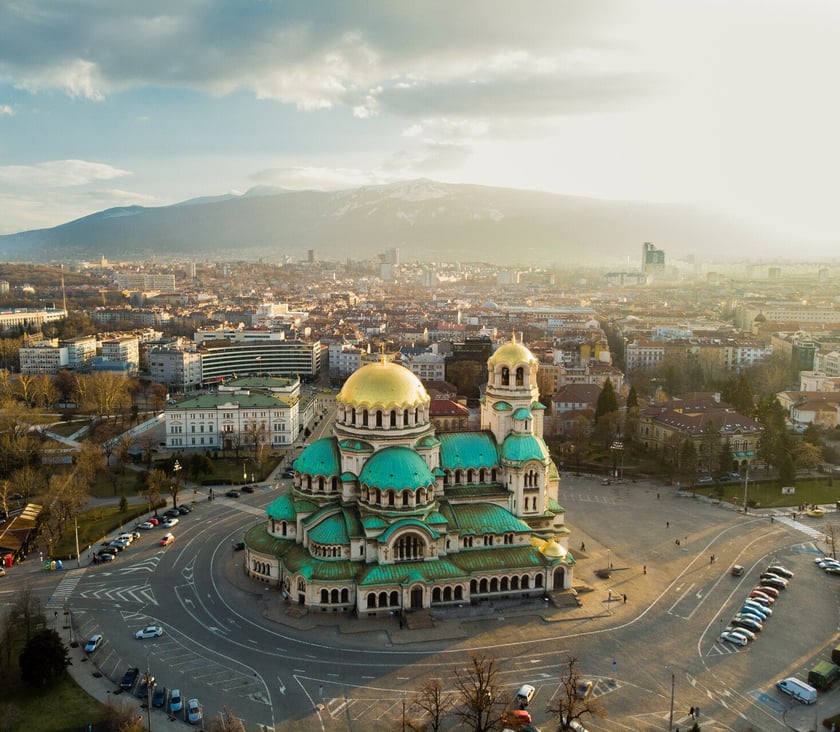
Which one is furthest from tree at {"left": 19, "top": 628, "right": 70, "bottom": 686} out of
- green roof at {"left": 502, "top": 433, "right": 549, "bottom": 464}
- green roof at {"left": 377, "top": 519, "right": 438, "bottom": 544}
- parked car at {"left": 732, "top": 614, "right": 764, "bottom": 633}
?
parked car at {"left": 732, "top": 614, "right": 764, "bottom": 633}

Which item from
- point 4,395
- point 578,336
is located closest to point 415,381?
point 4,395

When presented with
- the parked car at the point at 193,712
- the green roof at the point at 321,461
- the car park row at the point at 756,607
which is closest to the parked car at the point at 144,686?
the parked car at the point at 193,712

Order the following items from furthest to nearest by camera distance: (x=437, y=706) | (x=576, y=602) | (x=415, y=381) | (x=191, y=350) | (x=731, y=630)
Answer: (x=191, y=350) < (x=415, y=381) < (x=576, y=602) < (x=731, y=630) < (x=437, y=706)

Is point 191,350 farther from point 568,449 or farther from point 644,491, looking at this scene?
point 644,491

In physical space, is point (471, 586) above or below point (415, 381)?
below

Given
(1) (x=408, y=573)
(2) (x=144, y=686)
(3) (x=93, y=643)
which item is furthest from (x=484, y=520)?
(3) (x=93, y=643)

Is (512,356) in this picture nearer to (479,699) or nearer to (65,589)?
(479,699)

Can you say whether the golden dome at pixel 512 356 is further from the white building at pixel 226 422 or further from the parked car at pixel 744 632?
the white building at pixel 226 422

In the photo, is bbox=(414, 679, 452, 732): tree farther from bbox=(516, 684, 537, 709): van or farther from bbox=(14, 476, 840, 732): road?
bbox=(516, 684, 537, 709): van
